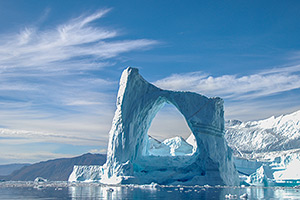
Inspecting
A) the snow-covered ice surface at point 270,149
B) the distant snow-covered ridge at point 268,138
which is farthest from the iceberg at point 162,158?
the distant snow-covered ridge at point 268,138

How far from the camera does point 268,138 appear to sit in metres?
42.0

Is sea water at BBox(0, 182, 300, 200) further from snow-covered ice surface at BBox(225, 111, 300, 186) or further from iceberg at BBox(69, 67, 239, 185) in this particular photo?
snow-covered ice surface at BBox(225, 111, 300, 186)

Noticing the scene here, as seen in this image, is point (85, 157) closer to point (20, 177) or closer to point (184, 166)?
point (20, 177)

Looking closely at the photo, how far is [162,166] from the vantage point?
2692 cm

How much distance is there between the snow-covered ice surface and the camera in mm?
31469

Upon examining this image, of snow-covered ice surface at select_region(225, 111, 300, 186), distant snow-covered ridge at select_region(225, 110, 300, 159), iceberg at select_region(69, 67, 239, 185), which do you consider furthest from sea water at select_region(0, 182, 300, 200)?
distant snow-covered ridge at select_region(225, 110, 300, 159)

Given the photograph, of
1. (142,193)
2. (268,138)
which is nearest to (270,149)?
(268,138)

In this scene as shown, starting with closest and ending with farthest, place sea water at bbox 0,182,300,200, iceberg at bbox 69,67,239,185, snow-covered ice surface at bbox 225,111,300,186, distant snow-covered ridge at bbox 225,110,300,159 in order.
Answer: sea water at bbox 0,182,300,200, iceberg at bbox 69,67,239,185, snow-covered ice surface at bbox 225,111,300,186, distant snow-covered ridge at bbox 225,110,300,159

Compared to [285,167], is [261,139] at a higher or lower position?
higher

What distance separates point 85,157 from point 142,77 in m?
40.0

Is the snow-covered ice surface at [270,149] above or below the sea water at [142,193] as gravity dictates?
above

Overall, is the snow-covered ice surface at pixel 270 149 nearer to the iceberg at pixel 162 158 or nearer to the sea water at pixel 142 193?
the iceberg at pixel 162 158

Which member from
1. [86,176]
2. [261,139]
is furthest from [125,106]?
[261,139]

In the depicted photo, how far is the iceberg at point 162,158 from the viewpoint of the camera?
25.1 m
